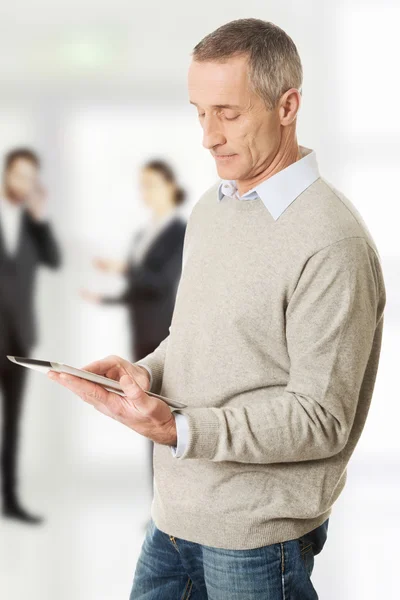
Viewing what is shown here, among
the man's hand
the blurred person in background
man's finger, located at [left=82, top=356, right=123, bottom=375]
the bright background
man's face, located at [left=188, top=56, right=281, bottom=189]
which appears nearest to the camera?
the man's hand

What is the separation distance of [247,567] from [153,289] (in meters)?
2.45

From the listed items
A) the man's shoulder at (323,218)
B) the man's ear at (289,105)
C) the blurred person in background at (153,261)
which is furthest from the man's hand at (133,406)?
the blurred person in background at (153,261)

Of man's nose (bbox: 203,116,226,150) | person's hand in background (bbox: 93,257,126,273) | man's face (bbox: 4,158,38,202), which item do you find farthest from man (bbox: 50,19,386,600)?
man's face (bbox: 4,158,38,202)

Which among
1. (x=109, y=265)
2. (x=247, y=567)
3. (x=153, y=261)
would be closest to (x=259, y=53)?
(x=247, y=567)

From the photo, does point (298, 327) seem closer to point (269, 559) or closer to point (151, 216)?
point (269, 559)

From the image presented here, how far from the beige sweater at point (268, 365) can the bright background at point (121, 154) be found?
2198 millimetres

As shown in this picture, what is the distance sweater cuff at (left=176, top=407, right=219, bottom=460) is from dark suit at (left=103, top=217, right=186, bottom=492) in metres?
2.44

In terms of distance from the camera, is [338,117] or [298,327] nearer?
[298,327]

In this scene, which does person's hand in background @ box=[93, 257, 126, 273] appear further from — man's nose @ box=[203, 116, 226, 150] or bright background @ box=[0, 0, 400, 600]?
man's nose @ box=[203, 116, 226, 150]

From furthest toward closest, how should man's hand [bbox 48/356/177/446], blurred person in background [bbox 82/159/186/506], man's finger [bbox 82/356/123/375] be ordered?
blurred person in background [bbox 82/159/186/506], man's finger [bbox 82/356/123/375], man's hand [bbox 48/356/177/446]

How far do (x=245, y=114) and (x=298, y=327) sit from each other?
13.0 inches

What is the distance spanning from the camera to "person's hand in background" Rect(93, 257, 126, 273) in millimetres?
3682

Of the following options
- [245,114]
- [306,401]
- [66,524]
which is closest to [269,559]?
[306,401]

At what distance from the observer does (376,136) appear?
3.58 meters
